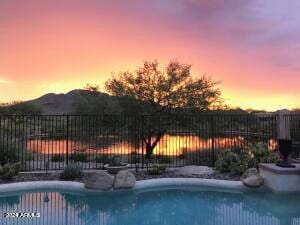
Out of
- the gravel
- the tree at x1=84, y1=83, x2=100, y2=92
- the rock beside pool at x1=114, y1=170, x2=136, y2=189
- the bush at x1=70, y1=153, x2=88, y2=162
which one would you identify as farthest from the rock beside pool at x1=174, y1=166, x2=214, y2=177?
the tree at x1=84, y1=83, x2=100, y2=92

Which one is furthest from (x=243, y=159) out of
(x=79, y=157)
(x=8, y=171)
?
(x=8, y=171)

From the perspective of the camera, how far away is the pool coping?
28.0ft

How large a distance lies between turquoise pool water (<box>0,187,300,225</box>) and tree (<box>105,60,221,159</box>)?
709 centimetres

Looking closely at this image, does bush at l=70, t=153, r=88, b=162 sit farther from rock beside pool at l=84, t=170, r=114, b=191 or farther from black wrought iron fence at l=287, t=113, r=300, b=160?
black wrought iron fence at l=287, t=113, r=300, b=160

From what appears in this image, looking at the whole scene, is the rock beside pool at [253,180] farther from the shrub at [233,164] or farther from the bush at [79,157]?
the bush at [79,157]

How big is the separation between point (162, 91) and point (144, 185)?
7.93 meters

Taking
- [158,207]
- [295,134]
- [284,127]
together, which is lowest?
[158,207]

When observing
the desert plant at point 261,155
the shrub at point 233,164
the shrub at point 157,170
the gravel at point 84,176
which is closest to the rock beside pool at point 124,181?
the gravel at point 84,176

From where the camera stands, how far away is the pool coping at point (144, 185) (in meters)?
8.52

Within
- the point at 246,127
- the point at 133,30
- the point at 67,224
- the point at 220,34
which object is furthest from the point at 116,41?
the point at 67,224

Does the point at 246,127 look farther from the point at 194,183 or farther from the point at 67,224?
the point at 67,224

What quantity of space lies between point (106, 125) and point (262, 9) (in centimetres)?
883

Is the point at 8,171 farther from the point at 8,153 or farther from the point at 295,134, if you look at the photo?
the point at 295,134

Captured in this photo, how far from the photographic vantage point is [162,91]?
53.5ft
